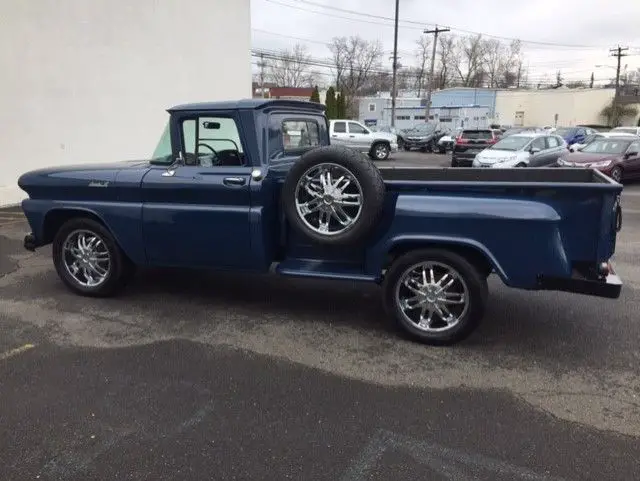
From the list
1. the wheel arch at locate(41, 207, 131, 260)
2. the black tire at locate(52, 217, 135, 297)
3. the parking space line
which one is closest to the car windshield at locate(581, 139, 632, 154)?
the black tire at locate(52, 217, 135, 297)

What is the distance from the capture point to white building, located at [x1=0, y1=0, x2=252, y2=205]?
11.5 meters

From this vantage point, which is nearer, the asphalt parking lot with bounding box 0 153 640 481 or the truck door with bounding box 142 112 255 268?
the asphalt parking lot with bounding box 0 153 640 481

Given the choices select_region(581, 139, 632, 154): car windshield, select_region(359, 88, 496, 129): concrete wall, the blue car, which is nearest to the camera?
select_region(581, 139, 632, 154): car windshield

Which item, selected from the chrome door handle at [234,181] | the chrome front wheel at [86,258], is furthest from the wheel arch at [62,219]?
the chrome door handle at [234,181]

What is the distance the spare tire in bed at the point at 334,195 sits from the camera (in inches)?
168

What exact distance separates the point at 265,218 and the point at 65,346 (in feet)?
6.34

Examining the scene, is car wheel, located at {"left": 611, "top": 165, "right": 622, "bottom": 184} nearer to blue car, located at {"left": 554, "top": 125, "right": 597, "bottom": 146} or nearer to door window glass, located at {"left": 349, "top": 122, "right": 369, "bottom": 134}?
door window glass, located at {"left": 349, "top": 122, "right": 369, "bottom": 134}

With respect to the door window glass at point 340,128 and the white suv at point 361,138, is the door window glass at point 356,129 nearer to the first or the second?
the white suv at point 361,138

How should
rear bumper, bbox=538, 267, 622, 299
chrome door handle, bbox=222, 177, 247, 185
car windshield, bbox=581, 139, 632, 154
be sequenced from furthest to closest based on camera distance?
car windshield, bbox=581, 139, 632, 154
chrome door handle, bbox=222, 177, 247, 185
rear bumper, bbox=538, 267, 622, 299

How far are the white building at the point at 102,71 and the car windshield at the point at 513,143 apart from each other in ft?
28.3

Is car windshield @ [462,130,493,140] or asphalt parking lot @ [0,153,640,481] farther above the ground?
car windshield @ [462,130,493,140]

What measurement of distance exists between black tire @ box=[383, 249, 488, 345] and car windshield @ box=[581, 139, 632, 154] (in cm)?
1503

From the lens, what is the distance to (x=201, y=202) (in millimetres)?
4961

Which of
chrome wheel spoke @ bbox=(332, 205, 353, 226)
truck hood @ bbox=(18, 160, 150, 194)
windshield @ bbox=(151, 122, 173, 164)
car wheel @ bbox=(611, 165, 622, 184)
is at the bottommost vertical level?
car wheel @ bbox=(611, 165, 622, 184)
